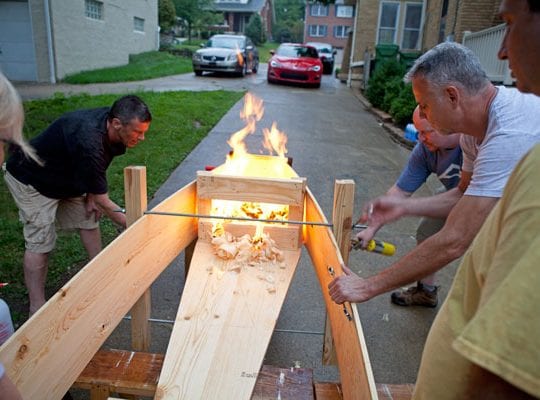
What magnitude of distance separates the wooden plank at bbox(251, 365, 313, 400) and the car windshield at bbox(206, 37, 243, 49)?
17.3 m

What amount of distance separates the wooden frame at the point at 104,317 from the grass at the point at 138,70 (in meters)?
13.3

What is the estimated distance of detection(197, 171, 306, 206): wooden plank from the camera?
2824mm

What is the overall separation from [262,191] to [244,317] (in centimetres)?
79

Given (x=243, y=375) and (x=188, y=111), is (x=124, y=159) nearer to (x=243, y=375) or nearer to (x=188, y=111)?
(x=188, y=111)

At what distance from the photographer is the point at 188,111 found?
34.4 ft

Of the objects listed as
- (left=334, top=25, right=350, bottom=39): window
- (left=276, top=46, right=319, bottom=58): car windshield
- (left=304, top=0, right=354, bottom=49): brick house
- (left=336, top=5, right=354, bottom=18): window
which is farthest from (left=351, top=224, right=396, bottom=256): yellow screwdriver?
(left=336, top=5, right=354, bottom=18): window

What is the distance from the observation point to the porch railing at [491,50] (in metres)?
8.77

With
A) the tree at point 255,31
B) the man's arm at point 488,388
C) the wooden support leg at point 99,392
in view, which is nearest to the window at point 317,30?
the tree at point 255,31

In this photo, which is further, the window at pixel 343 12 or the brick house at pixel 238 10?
the window at pixel 343 12

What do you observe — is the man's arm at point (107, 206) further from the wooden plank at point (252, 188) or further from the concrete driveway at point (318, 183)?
the concrete driveway at point (318, 183)

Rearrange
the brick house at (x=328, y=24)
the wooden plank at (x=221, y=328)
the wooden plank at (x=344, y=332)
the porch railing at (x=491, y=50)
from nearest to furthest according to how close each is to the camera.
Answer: the wooden plank at (x=344, y=332) → the wooden plank at (x=221, y=328) → the porch railing at (x=491, y=50) → the brick house at (x=328, y=24)

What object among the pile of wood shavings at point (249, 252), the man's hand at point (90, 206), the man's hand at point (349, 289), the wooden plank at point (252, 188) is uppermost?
the wooden plank at point (252, 188)

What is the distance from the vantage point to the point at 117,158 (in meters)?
7.01


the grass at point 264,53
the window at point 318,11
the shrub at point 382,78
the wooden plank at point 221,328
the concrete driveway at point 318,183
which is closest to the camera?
the wooden plank at point 221,328
